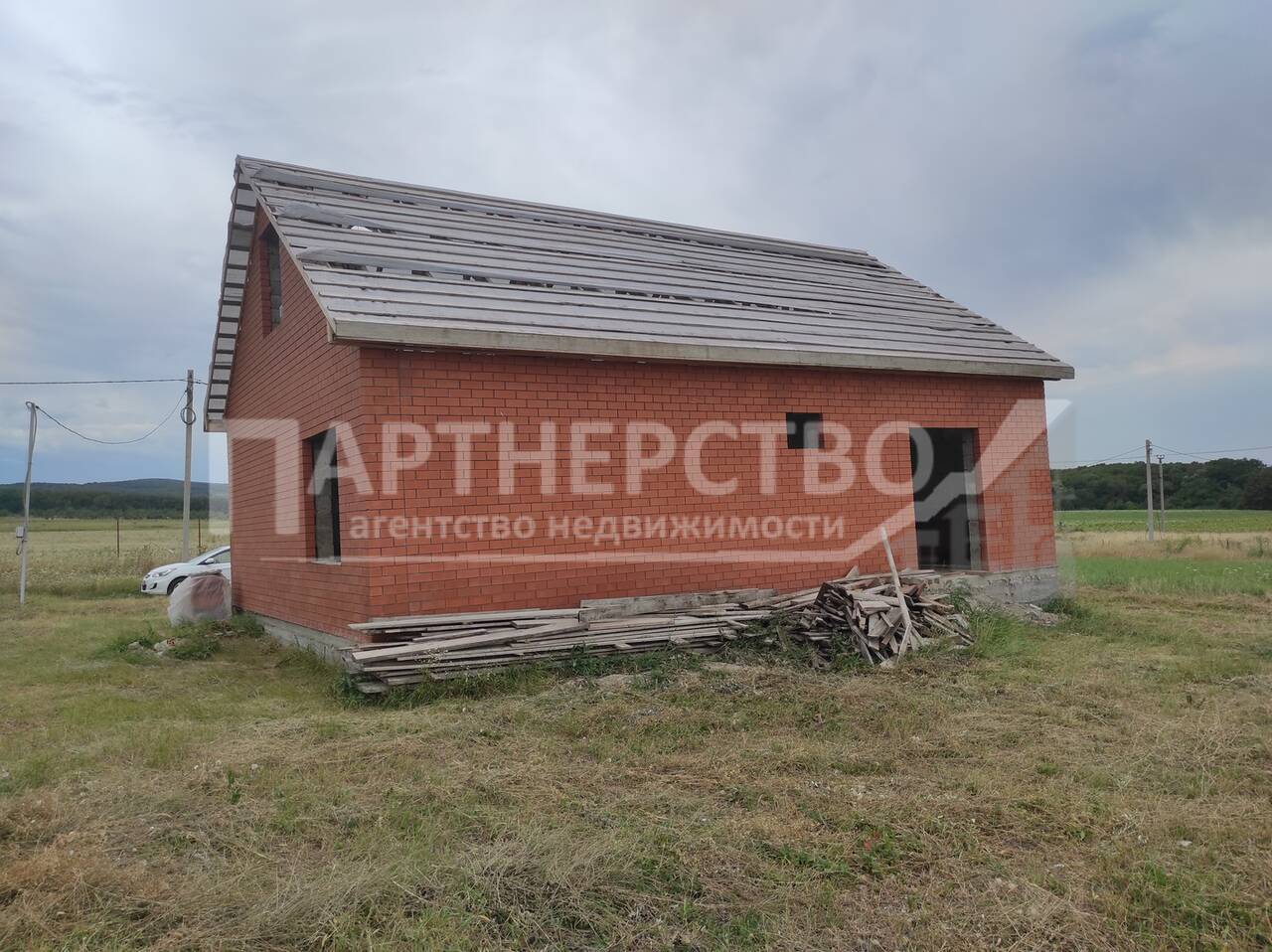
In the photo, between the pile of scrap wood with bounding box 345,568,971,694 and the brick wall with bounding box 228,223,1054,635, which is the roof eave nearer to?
the brick wall with bounding box 228,223,1054,635

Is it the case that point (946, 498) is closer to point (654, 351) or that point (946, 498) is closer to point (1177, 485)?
point (654, 351)

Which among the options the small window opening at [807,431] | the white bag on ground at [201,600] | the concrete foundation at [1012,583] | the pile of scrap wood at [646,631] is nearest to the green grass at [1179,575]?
the concrete foundation at [1012,583]

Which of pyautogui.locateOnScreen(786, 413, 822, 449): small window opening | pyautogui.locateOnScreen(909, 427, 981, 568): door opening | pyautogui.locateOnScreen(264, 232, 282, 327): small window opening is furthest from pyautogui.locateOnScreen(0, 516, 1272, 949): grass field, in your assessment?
pyautogui.locateOnScreen(264, 232, 282, 327): small window opening

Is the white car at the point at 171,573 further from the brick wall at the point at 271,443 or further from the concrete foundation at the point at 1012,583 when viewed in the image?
the concrete foundation at the point at 1012,583

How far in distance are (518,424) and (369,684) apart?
296cm

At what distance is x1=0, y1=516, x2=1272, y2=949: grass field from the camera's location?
3.55 metres

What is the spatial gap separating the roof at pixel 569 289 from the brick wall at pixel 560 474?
387 mm

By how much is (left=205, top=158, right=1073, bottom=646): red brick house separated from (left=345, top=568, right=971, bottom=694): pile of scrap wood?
1.10 feet

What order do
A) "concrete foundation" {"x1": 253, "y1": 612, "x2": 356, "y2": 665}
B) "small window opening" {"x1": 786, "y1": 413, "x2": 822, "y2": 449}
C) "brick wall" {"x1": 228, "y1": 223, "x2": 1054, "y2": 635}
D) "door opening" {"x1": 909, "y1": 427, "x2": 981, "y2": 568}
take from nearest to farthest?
"brick wall" {"x1": 228, "y1": 223, "x2": 1054, "y2": 635} → "concrete foundation" {"x1": 253, "y1": 612, "x2": 356, "y2": 665} → "small window opening" {"x1": 786, "y1": 413, "x2": 822, "y2": 449} → "door opening" {"x1": 909, "y1": 427, "x2": 981, "y2": 568}

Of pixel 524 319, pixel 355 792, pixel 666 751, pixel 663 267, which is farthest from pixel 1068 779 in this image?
pixel 663 267

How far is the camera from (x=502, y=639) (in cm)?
820

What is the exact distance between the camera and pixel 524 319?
8922 millimetres

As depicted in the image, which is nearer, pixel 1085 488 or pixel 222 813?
pixel 222 813

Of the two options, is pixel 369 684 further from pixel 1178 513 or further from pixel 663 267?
pixel 1178 513
